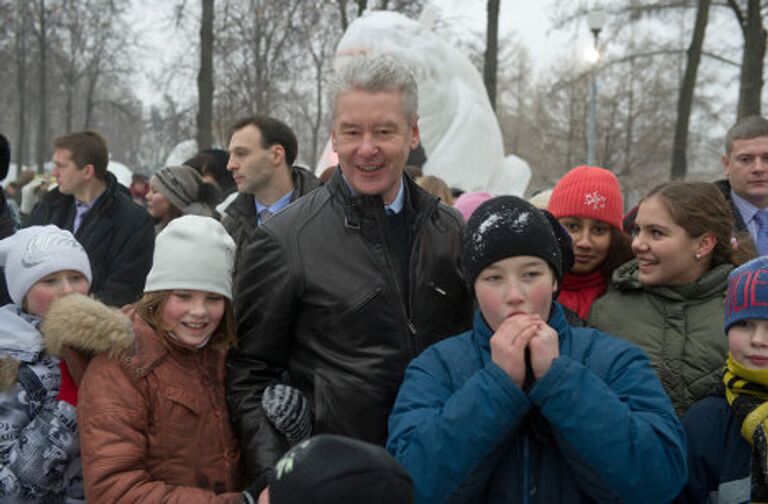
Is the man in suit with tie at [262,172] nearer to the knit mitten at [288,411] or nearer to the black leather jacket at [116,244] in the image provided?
the black leather jacket at [116,244]

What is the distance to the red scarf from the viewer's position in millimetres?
3244

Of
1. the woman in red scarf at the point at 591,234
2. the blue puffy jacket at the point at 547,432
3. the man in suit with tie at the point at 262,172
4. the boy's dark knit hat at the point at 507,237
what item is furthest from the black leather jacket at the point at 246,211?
the blue puffy jacket at the point at 547,432

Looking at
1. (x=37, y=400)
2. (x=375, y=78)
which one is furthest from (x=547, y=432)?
(x=37, y=400)

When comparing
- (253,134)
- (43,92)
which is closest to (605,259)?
(253,134)

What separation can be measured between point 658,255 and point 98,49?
27.5 metres

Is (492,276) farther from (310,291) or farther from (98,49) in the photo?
(98,49)

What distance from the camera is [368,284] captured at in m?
2.53

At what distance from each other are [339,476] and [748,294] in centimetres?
157

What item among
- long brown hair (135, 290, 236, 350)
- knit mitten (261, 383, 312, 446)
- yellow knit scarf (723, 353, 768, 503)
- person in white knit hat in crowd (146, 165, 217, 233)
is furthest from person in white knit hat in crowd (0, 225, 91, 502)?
person in white knit hat in crowd (146, 165, 217, 233)

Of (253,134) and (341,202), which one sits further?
(253,134)

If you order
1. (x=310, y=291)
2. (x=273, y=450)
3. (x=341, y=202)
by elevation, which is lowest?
(x=273, y=450)

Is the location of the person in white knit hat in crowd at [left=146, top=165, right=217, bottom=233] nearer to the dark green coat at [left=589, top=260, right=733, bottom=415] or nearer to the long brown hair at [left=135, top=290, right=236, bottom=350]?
the long brown hair at [left=135, top=290, right=236, bottom=350]

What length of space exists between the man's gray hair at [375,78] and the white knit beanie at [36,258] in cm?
125

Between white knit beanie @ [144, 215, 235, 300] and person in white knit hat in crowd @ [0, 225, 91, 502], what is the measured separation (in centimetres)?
46
